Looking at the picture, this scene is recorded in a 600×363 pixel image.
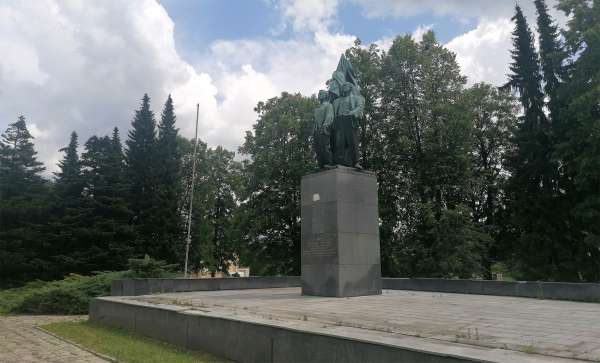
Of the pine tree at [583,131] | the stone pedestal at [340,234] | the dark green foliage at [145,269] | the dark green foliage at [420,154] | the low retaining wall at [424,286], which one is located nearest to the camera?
the low retaining wall at [424,286]

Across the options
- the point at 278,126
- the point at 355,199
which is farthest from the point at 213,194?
the point at 355,199

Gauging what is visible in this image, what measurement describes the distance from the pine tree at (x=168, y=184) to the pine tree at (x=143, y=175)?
0.49m

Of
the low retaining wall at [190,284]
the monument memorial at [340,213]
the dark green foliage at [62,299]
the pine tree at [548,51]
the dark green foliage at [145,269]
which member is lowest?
the dark green foliage at [62,299]

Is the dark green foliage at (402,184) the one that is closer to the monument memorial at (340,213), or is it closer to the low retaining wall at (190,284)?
the low retaining wall at (190,284)

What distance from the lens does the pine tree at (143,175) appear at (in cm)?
3572

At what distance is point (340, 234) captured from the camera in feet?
39.8

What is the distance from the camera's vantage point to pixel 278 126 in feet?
101

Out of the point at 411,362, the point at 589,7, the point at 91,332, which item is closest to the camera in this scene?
the point at 411,362

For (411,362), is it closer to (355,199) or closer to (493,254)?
(355,199)

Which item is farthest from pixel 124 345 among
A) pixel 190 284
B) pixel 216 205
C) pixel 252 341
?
pixel 216 205

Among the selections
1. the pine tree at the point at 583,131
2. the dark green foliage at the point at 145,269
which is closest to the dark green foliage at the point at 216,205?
the dark green foliage at the point at 145,269

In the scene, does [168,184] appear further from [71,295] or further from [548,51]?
[548,51]

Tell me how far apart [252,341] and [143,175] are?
111 ft

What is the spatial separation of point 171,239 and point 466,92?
77.8 ft
